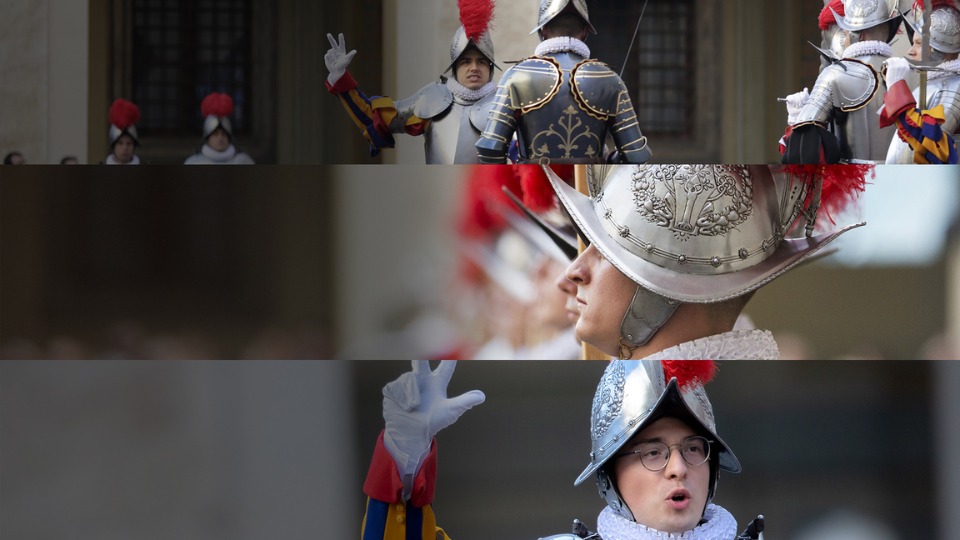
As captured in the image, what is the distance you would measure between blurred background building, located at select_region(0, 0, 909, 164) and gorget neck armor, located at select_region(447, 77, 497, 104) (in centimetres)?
332

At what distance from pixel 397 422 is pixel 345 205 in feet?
1.48

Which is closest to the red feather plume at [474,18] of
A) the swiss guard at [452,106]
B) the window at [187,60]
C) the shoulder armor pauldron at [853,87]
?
the swiss guard at [452,106]

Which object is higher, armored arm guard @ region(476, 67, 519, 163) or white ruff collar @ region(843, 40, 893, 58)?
white ruff collar @ region(843, 40, 893, 58)

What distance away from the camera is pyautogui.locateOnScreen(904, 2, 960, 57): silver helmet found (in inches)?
160

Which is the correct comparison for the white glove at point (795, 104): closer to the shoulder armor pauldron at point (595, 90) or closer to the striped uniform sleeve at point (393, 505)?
the shoulder armor pauldron at point (595, 90)

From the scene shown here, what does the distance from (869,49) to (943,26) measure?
0.62ft

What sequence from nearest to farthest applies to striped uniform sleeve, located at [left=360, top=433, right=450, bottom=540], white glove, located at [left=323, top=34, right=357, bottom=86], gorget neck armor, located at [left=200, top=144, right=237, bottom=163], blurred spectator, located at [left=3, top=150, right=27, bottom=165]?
striped uniform sleeve, located at [left=360, top=433, right=450, bottom=540] < white glove, located at [left=323, top=34, right=357, bottom=86] < gorget neck armor, located at [left=200, top=144, right=237, bottom=163] < blurred spectator, located at [left=3, top=150, right=27, bottom=165]

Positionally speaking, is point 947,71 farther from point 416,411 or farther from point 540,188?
point 416,411

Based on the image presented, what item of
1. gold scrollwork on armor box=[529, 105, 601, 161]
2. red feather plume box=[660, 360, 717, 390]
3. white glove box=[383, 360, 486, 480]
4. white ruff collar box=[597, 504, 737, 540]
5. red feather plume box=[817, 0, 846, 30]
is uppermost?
red feather plume box=[817, 0, 846, 30]

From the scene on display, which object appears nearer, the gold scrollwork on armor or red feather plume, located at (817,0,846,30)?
the gold scrollwork on armor

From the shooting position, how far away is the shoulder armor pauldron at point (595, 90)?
3.44 meters

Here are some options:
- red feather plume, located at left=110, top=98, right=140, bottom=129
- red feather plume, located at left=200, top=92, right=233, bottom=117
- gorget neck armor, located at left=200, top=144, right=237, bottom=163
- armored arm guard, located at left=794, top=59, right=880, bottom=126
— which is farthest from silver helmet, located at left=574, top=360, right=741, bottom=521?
red feather plume, located at left=110, top=98, right=140, bottom=129

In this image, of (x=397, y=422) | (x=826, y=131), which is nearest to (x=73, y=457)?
(x=397, y=422)

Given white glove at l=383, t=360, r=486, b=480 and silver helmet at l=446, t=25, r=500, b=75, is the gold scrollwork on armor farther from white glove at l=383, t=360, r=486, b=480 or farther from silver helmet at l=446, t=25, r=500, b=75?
silver helmet at l=446, t=25, r=500, b=75
